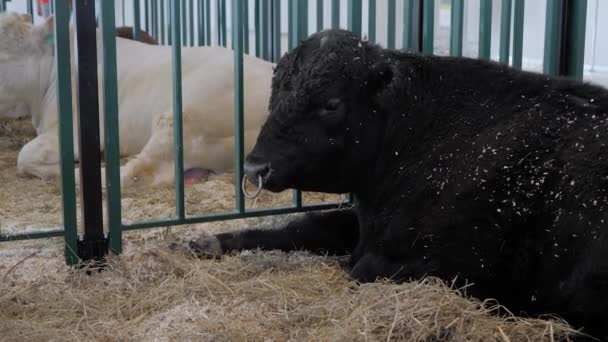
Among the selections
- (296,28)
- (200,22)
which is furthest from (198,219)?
(200,22)

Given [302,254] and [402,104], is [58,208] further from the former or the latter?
[402,104]

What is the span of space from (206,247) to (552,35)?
214cm

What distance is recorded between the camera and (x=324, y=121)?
2875mm

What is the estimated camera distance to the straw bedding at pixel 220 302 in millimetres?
2291

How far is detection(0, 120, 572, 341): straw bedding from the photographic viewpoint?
7.52ft

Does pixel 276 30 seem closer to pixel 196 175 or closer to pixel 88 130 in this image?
pixel 196 175

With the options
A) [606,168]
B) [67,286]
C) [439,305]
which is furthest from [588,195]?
[67,286]

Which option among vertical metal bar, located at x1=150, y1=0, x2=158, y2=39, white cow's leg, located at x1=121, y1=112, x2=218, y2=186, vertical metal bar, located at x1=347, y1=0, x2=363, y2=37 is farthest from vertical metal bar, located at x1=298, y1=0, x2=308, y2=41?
vertical metal bar, located at x1=150, y1=0, x2=158, y2=39

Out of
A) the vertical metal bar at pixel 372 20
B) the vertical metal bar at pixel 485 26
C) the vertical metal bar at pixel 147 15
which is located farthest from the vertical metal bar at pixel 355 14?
the vertical metal bar at pixel 147 15

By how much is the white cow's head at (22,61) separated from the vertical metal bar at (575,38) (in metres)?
4.11

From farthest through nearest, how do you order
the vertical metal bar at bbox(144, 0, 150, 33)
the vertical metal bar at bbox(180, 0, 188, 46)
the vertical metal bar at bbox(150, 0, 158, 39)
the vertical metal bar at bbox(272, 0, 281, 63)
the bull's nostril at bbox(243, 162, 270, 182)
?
the vertical metal bar at bbox(144, 0, 150, 33) → the vertical metal bar at bbox(150, 0, 158, 39) → the vertical metal bar at bbox(180, 0, 188, 46) → the vertical metal bar at bbox(272, 0, 281, 63) → the bull's nostril at bbox(243, 162, 270, 182)

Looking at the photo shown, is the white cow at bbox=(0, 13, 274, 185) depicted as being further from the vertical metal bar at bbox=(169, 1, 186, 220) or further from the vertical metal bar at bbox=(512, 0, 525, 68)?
the vertical metal bar at bbox=(512, 0, 525, 68)

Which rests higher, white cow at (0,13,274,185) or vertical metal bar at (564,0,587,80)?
vertical metal bar at (564,0,587,80)

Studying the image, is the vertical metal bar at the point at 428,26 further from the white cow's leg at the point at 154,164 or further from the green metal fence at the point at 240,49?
the white cow's leg at the point at 154,164
